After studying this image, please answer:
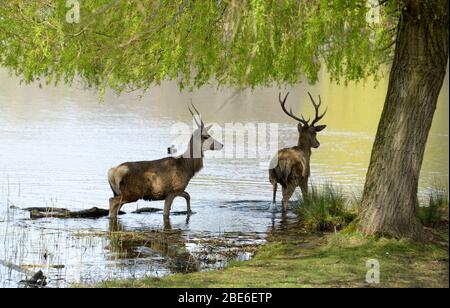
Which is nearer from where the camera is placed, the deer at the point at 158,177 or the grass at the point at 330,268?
the grass at the point at 330,268

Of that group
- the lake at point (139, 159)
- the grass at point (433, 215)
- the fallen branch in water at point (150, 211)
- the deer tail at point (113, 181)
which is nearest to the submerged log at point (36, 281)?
the lake at point (139, 159)

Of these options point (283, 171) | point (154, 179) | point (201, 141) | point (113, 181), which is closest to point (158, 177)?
point (154, 179)

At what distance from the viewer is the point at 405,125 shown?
10.7 meters

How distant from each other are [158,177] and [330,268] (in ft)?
19.0

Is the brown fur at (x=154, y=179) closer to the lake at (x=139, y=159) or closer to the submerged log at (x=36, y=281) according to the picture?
the lake at (x=139, y=159)

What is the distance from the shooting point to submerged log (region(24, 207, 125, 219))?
45.8ft

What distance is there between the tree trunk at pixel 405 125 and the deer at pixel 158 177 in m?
4.21

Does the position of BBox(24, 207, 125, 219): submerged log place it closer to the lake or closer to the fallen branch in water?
the lake

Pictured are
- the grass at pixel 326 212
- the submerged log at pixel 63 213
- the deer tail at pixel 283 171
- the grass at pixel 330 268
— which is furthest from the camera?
the deer tail at pixel 283 171

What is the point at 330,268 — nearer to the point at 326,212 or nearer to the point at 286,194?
the point at 326,212

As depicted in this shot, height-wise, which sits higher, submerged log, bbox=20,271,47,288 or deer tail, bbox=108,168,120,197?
deer tail, bbox=108,168,120,197

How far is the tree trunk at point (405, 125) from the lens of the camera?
413 inches

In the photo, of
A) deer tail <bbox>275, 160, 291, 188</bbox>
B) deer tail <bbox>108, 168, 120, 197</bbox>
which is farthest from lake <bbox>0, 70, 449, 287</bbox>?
deer tail <bbox>275, 160, 291, 188</bbox>
